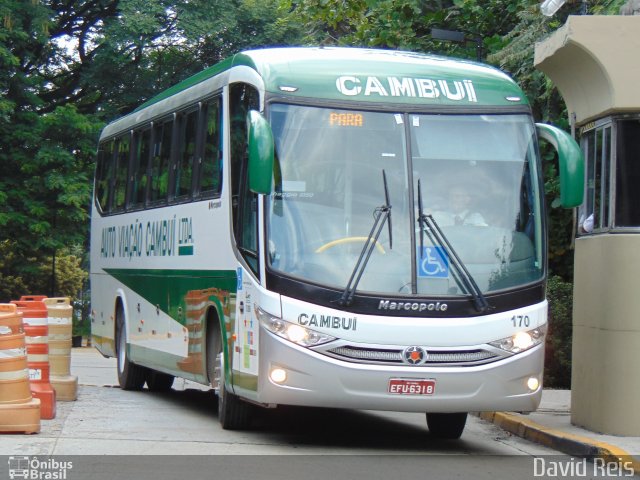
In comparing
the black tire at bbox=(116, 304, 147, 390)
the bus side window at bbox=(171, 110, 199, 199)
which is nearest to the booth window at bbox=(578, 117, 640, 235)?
the bus side window at bbox=(171, 110, 199, 199)

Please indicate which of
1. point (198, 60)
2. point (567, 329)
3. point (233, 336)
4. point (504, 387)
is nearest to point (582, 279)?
point (504, 387)

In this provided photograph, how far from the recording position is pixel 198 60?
1437 inches

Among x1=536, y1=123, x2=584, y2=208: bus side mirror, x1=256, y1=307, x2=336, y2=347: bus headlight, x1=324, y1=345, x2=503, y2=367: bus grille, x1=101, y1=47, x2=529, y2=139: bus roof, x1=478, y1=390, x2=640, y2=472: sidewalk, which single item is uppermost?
x1=101, y1=47, x2=529, y2=139: bus roof

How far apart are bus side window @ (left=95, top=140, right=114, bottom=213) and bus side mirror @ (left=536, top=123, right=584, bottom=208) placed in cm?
961

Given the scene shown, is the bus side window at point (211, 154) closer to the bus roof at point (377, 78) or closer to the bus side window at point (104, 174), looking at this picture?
the bus roof at point (377, 78)

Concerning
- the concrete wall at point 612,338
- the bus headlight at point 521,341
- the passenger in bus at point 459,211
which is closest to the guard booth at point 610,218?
the concrete wall at point 612,338

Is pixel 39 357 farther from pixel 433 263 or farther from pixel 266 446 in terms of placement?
pixel 433 263

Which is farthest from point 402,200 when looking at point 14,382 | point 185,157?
point 185,157

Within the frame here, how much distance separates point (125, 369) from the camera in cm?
1823

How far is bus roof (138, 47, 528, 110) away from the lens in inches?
452

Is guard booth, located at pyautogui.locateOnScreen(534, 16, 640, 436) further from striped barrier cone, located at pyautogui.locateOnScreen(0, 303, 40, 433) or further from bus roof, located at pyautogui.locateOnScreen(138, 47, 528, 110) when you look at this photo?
striped barrier cone, located at pyautogui.locateOnScreen(0, 303, 40, 433)

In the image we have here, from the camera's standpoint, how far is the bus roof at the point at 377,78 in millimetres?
11477

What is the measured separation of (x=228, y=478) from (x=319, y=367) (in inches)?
65.2

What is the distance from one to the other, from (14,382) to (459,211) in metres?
4.17
